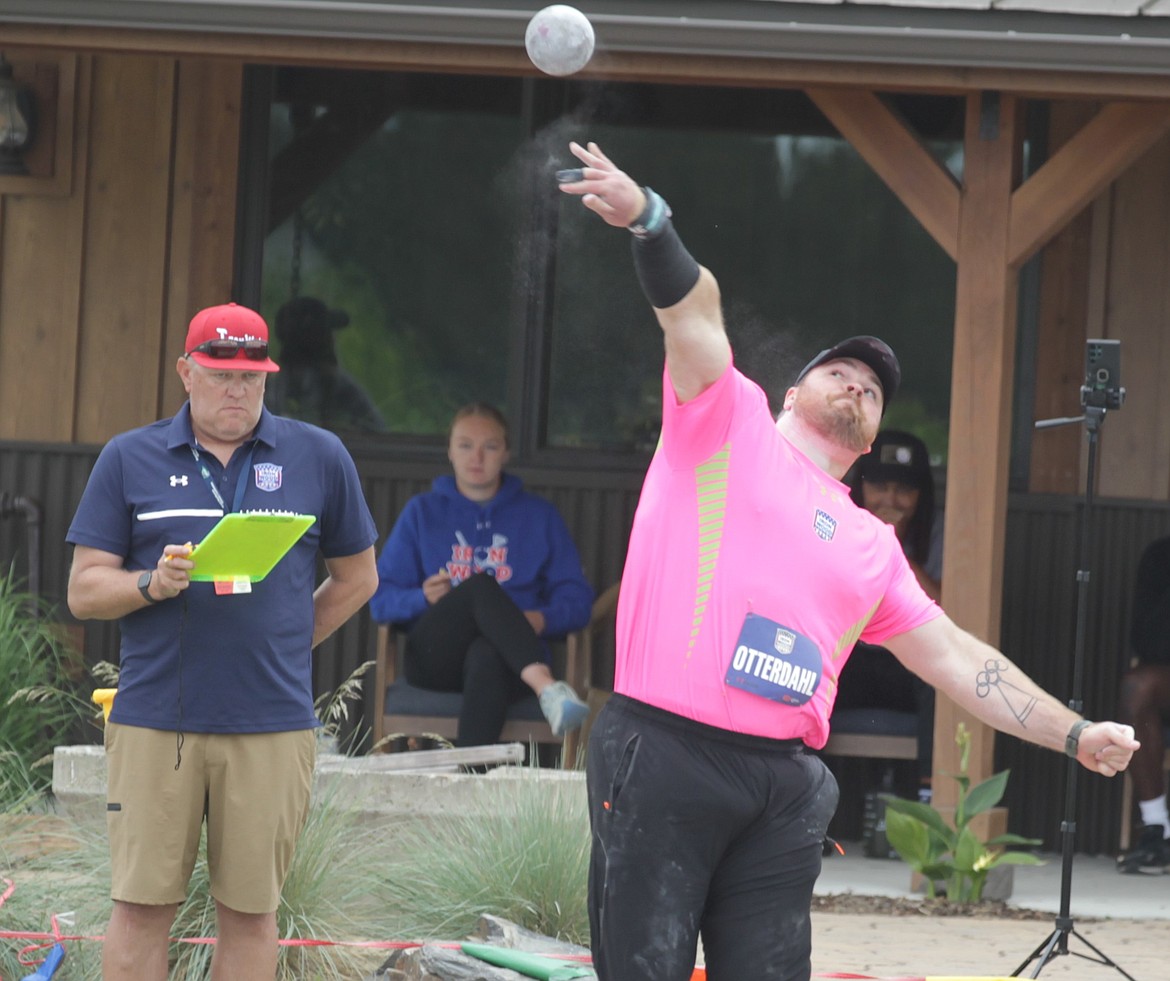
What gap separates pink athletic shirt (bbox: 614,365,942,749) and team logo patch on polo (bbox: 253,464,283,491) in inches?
42.6

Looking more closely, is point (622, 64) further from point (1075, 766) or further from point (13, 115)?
point (13, 115)

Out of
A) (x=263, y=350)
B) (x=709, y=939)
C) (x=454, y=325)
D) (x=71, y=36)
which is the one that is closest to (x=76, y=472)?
(x=454, y=325)

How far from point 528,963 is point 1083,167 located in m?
3.17

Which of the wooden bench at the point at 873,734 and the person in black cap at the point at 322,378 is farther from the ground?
the person in black cap at the point at 322,378

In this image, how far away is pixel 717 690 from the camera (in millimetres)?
2777

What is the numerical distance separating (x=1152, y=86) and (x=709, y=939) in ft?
11.5

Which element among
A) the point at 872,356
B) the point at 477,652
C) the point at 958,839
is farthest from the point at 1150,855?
the point at 872,356

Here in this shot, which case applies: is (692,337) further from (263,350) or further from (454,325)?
(454,325)

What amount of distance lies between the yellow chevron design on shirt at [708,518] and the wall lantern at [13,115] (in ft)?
17.7

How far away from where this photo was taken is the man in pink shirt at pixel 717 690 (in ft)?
9.11

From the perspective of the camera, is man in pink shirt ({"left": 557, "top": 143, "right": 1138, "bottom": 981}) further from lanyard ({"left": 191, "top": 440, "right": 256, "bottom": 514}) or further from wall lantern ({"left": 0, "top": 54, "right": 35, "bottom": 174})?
wall lantern ({"left": 0, "top": 54, "right": 35, "bottom": 174})

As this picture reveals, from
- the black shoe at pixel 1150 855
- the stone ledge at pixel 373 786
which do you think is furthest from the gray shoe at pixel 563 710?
the black shoe at pixel 1150 855

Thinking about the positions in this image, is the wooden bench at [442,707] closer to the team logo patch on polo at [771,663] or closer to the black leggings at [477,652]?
the black leggings at [477,652]

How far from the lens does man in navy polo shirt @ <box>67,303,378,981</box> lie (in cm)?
358
